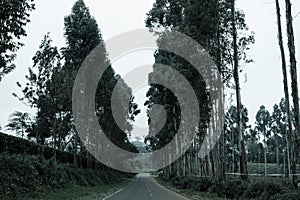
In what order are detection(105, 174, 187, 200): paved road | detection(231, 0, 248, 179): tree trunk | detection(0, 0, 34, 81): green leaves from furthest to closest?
1. detection(105, 174, 187, 200): paved road
2. detection(231, 0, 248, 179): tree trunk
3. detection(0, 0, 34, 81): green leaves

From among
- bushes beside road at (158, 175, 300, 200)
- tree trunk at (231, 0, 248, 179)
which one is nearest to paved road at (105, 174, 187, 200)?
bushes beside road at (158, 175, 300, 200)

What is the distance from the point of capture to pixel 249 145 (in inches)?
4825

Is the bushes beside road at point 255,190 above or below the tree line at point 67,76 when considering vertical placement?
below

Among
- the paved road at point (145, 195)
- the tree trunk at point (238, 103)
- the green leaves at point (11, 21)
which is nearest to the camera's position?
the green leaves at point (11, 21)

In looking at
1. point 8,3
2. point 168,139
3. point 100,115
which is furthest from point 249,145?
point 8,3

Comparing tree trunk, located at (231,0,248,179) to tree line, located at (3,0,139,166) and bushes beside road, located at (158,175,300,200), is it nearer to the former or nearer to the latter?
bushes beside road, located at (158,175,300,200)

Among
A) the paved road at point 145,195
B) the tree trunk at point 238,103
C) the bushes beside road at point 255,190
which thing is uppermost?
the tree trunk at point 238,103

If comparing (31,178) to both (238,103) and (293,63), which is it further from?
(293,63)

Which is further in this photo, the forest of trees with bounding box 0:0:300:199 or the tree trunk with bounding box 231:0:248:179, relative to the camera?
the tree trunk with bounding box 231:0:248:179

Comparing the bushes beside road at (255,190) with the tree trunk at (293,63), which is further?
the tree trunk at (293,63)

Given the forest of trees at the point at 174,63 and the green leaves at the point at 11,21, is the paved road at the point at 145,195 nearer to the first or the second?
the forest of trees at the point at 174,63

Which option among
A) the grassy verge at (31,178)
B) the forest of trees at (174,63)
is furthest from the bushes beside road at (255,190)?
the grassy verge at (31,178)

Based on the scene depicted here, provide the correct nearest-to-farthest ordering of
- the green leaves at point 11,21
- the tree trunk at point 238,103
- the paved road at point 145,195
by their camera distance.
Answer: the green leaves at point 11,21, the tree trunk at point 238,103, the paved road at point 145,195

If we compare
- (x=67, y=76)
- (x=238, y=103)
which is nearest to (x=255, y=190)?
(x=238, y=103)
